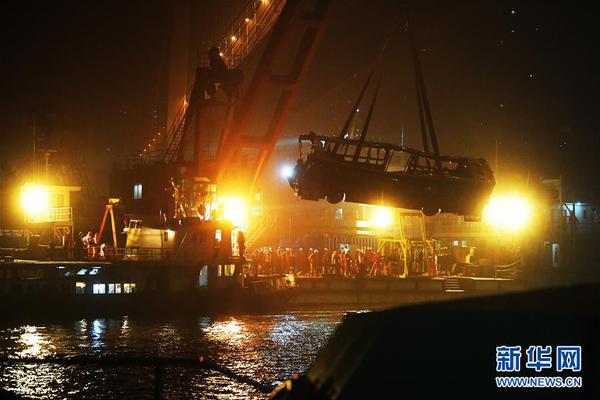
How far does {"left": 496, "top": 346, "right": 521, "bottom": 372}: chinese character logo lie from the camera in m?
4.56

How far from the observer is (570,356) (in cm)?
454

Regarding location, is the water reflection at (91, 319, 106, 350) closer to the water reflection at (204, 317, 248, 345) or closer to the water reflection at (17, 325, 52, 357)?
the water reflection at (17, 325, 52, 357)

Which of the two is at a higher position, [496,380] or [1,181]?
[1,181]

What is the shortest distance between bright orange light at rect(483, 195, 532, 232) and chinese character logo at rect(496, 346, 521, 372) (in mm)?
40889

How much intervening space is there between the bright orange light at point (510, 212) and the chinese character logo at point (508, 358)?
4089 centimetres

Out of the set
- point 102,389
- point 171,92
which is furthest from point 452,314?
point 171,92

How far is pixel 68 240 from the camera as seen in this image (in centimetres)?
4103

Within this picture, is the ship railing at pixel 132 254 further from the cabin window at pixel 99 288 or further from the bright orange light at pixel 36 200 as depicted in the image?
the bright orange light at pixel 36 200

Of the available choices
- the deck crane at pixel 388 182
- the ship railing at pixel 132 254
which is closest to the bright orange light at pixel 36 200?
the ship railing at pixel 132 254

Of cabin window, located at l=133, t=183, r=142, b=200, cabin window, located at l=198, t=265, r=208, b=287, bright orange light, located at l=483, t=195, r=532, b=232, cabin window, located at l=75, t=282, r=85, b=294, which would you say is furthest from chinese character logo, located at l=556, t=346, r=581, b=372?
bright orange light, located at l=483, t=195, r=532, b=232

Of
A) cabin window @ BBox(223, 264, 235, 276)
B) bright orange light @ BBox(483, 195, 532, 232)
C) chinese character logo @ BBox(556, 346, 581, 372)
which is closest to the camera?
chinese character logo @ BBox(556, 346, 581, 372)

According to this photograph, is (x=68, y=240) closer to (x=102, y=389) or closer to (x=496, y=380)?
(x=102, y=389)

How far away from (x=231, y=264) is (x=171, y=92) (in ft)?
65.4

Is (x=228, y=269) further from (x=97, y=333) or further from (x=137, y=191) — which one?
(x=137, y=191)
